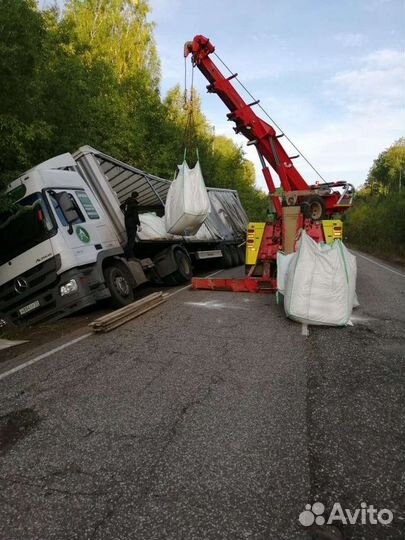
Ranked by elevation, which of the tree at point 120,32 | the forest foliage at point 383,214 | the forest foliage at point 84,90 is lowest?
the forest foliage at point 383,214

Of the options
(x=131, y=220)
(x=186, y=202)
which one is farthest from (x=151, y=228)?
(x=186, y=202)

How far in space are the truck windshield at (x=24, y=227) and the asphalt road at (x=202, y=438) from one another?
2694 millimetres

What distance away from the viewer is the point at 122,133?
1648cm

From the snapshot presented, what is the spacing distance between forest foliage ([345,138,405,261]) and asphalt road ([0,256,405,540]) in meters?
22.5

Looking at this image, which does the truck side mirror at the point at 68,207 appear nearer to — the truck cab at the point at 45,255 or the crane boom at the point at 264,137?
the truck cab at the point at 45,255

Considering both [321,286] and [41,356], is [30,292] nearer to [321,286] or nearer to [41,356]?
[41,356]

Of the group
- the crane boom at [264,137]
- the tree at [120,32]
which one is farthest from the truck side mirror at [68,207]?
the tree at [120,32]

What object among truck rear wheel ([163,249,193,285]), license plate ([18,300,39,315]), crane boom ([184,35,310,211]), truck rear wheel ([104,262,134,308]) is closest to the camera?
license plate ([18,300,39,315])

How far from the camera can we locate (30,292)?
755 centimetres

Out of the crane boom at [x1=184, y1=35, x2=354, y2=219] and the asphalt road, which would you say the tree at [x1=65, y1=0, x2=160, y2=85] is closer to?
the crane boom at [x1=184, y1=35, x2=354, y2=219]

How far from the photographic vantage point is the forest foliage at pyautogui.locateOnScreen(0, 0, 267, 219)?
8391 millimetres

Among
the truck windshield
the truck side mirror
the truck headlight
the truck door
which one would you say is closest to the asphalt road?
the truck headlight

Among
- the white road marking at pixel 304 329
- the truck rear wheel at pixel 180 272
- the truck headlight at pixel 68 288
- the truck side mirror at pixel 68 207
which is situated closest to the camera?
the white road marking at pixel 304 329

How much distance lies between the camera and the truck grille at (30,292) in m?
7.41
